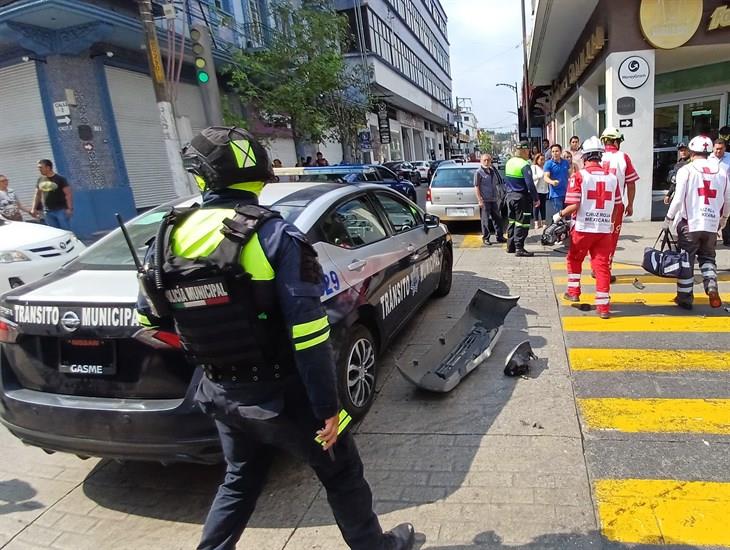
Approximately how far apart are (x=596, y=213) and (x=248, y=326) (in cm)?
443

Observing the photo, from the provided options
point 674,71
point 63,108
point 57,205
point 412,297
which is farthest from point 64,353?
point 674,71

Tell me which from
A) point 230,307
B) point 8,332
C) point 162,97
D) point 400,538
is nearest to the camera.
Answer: point 230,307

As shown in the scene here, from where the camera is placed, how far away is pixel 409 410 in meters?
3.74

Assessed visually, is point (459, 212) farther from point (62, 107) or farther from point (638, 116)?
point (62, 107)

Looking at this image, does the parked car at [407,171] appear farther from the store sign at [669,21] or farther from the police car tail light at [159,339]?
the police car tail light at [159,339]

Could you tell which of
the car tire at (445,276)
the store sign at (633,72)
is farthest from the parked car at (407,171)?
the car tire at (445,276)

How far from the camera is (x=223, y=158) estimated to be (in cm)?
186

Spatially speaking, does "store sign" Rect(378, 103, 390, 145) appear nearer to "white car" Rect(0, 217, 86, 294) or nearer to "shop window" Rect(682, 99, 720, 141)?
"shop window" Rect(682, 99, 720, 141)

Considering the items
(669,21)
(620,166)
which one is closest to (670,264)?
(620,166)

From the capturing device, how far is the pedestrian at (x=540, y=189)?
1030 cm

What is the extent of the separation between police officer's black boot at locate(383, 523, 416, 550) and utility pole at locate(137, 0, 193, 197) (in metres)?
7.02

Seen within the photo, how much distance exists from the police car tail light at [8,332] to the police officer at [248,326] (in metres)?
1.30

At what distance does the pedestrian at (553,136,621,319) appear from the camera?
5156mm

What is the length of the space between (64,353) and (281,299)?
1671 millimetres
